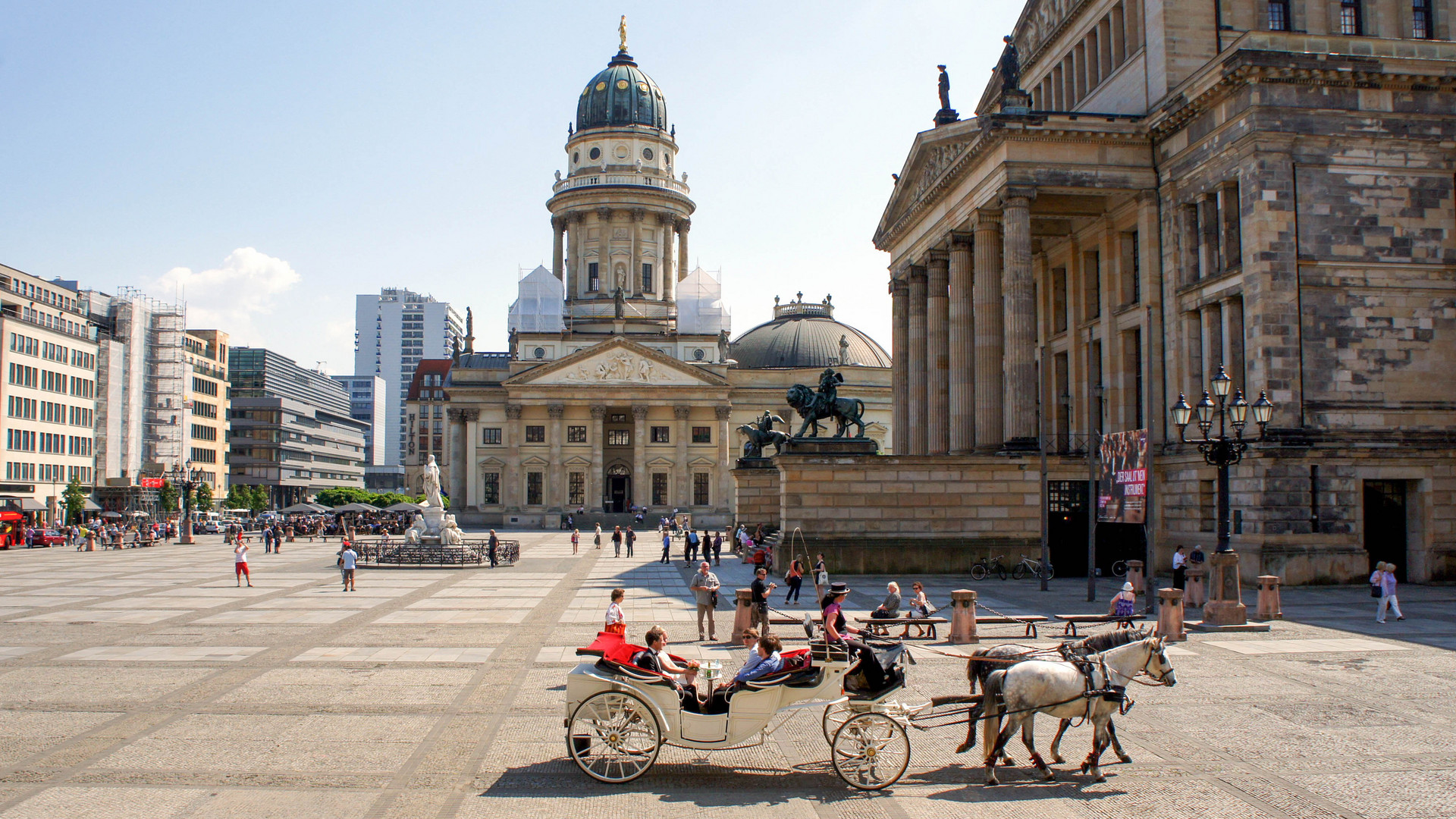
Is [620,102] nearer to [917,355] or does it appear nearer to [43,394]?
[43,394]

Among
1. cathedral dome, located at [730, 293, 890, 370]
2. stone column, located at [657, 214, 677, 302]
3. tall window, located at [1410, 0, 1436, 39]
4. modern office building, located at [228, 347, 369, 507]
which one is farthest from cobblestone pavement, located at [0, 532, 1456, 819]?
modern office building, located at [228, 347, 369, 507]

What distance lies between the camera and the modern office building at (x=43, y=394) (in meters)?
75.3

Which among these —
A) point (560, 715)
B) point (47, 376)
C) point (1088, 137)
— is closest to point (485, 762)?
point (560, 715)

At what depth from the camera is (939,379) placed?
44.3m

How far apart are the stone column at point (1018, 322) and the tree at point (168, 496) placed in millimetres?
77694

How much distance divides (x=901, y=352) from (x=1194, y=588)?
82.4 ft

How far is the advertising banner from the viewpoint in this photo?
26.4 meters

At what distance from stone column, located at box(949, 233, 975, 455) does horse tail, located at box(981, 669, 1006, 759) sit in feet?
96.5

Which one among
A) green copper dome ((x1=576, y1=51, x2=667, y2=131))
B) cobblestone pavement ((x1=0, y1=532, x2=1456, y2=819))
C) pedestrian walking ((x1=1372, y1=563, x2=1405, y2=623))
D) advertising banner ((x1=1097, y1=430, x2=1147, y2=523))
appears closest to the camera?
cobblestone pavement ((x1=0, y1=532, x2=1456, y2=819))

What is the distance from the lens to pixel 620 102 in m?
104

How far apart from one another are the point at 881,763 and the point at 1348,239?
27226 mm

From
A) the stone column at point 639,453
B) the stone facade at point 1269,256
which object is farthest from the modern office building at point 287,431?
the stone facade at point 1269,256

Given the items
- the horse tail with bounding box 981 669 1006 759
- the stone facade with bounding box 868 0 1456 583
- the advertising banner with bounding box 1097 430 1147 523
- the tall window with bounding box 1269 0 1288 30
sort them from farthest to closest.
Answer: the tall window with bounding box 1269 0 1288 30
the stone facade with bounding box 868 0 1456 583
the advertising banner with bounding box 1097 430 1147 523
the horse tail with bounding box 981 669 1006 759

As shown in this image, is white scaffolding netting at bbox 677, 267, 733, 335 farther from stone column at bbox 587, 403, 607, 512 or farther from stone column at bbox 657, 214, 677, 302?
stone column at bbox 587, 403, 607, 512
